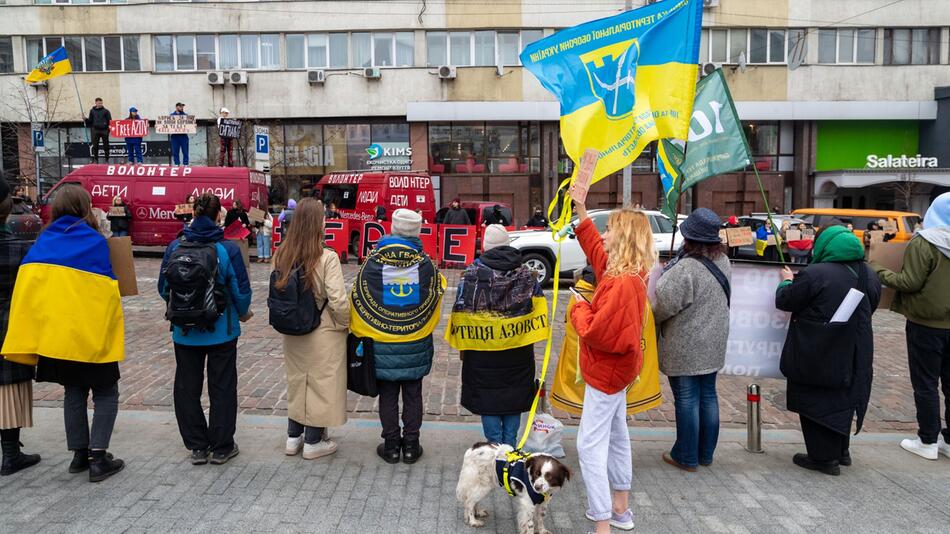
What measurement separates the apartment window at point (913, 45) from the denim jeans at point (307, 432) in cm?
3366

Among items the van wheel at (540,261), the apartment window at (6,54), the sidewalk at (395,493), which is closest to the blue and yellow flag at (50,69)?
the apartment window at (6,54)

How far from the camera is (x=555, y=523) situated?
4.02 m

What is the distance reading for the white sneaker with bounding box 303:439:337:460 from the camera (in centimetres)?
491

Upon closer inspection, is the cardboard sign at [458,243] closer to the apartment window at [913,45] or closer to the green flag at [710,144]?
the green flag at [710,144]

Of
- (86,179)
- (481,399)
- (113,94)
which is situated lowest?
(481,399)

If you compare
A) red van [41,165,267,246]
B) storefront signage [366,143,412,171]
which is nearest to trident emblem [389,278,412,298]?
red van [41,165,267,246]

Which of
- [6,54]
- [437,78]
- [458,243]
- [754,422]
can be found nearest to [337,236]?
[458,243]

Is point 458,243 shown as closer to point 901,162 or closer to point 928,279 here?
point 928,279

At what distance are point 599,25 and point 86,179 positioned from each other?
60.9ft

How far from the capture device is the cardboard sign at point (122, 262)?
470cm

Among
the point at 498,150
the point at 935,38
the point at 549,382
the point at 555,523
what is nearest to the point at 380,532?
the point at 555,523

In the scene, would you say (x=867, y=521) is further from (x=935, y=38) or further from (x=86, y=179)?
(x=935, y=38)

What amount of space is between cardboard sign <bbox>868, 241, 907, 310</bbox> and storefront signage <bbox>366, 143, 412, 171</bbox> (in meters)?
26.4

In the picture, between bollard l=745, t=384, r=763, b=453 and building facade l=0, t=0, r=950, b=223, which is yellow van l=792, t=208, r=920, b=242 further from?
bollard l=745, t=384, r=763, b=453
